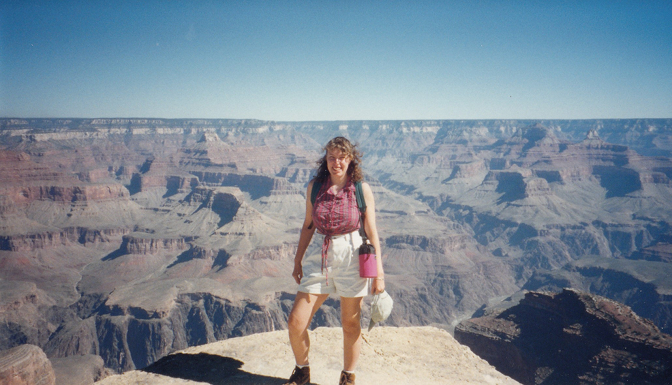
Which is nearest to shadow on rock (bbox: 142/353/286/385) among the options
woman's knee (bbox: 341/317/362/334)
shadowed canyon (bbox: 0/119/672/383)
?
woman's knee (bbox: 341/317/362/334)

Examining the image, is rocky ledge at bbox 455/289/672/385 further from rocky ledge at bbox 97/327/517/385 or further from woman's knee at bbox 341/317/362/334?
woman's knee at bbox 341/317/362/334

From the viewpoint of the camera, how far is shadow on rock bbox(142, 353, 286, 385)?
258 inches

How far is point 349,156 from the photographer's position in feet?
18.3

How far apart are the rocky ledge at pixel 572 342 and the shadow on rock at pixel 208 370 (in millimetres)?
26958

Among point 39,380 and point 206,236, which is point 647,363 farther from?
point 206,236

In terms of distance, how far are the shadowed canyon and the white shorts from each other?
1.37m

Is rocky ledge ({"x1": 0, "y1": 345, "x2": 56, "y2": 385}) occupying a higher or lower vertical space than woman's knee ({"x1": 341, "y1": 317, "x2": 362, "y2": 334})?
lower

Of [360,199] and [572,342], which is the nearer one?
[360,199]

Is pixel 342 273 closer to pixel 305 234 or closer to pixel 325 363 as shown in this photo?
pixel 305 234

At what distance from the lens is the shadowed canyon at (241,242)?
51031mm

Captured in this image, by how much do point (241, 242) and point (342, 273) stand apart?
71726 mm

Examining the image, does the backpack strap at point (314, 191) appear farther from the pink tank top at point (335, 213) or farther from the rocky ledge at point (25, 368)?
the rocky ledge at point (25, 368)

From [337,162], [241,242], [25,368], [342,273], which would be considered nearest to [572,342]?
[342,273]

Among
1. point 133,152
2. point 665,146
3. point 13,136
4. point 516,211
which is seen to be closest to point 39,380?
point 516,211
